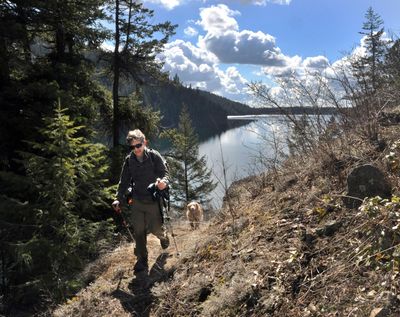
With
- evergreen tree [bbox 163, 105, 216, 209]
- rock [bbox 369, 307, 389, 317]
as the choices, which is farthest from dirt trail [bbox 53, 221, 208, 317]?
evergreen tree [bbox 163, 105, 216, 209]

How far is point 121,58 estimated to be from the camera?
18.7 metres

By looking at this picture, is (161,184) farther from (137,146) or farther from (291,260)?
(291,260)

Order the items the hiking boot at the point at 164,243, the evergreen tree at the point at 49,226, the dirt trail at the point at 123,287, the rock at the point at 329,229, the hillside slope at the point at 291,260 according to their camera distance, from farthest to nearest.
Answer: the evergreen tree at the point at 49,226 → the hiking boot at the point at 164,243 → the dirt trail at the point at 123,287 → the rock at the point at 329,229 → the hillside slope at the point at 291,260

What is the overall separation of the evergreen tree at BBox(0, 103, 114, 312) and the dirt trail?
3.20 ft

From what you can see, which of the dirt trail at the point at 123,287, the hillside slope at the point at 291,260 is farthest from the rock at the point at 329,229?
the dirt trail at the point at 123,287

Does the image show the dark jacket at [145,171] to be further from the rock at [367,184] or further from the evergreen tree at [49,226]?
the rock at [367,184]

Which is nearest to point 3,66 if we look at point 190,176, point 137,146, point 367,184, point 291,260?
point 137,146

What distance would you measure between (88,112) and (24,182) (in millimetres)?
4400

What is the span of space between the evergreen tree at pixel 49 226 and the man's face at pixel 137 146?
102 inches

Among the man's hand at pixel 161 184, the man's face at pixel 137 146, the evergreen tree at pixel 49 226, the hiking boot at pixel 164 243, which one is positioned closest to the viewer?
the man's hand at pixel 161 184

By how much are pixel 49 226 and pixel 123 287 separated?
3.24m

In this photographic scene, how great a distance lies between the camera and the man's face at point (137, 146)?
6.11 metres

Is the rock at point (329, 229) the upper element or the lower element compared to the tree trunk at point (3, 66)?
lower

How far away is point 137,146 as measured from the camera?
6160 millimetres
